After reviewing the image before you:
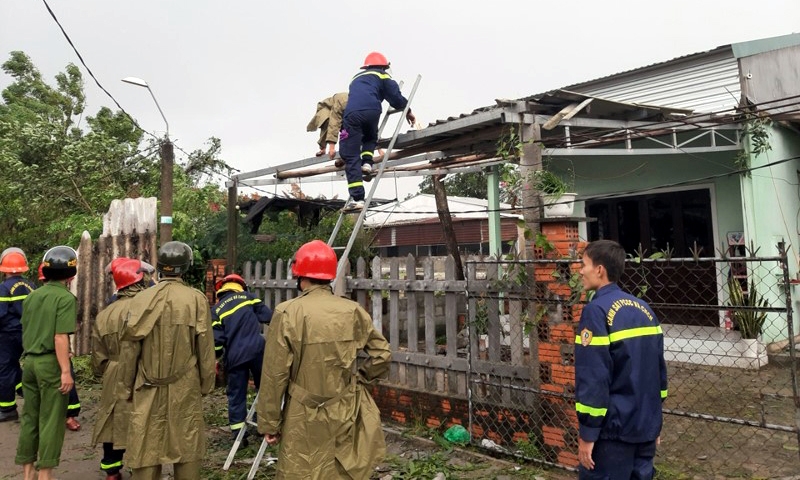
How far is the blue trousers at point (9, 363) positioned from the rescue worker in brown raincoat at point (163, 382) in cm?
340

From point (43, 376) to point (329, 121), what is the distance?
405 cm

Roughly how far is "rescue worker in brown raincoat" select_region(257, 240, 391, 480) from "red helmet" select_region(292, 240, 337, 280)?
0.48 feet

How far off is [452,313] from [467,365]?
51cm

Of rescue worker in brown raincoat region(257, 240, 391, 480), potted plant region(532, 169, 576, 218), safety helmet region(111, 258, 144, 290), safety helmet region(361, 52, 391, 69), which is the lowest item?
rescue worker in brown raincoat region(257, 240, 391, 480)

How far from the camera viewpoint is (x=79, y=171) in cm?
1349

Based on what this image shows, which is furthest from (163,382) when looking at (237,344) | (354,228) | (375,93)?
(375,93)

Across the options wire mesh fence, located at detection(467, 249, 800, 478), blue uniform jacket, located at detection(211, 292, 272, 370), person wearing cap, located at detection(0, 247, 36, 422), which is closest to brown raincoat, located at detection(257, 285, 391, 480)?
wire mesh fence, located at detection(467, 249, 800, 478)

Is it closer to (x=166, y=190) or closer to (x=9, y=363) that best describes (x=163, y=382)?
(x=9, y=363)

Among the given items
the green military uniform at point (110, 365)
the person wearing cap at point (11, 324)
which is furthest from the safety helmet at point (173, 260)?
the person wearing cap at point (11, 324)

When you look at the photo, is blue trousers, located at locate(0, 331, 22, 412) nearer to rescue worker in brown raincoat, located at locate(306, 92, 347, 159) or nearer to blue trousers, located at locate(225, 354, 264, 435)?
blue trousers, located at locate(225, 354, 264, 435)

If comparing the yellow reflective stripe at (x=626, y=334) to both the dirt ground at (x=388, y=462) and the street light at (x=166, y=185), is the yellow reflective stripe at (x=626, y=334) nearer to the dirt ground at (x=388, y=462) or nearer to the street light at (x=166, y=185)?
the dirt ground at (x=388, y=462)

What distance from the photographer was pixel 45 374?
4102 mm

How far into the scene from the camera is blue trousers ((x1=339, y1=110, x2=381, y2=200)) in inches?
237

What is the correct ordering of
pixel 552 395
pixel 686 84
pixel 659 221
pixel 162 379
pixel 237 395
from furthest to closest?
pixel 686 84 → pixel 659 221 → pixel 237 395 → pixel 552 395 → pixel 162 379
